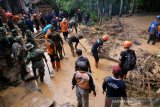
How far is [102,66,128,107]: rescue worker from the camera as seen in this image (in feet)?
14.3

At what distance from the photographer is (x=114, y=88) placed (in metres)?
4.49

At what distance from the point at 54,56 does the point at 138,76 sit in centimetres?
380

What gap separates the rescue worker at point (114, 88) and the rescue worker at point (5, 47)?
5912 millimetres

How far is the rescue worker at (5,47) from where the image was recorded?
8.66 meters

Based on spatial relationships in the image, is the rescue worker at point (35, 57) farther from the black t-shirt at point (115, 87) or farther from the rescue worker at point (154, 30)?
the rescue worker at point (154, 30)

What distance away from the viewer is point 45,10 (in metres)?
20.9

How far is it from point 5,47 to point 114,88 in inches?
251

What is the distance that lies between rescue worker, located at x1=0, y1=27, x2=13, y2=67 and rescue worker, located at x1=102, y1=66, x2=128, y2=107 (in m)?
5.91

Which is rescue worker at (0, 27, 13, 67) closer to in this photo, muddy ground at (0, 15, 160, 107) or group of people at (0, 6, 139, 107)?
group of people at (0, 6, 139, 107)

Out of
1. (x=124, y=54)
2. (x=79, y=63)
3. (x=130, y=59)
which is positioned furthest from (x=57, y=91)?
(x=130, y=59)

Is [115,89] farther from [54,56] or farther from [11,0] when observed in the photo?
[11,0]

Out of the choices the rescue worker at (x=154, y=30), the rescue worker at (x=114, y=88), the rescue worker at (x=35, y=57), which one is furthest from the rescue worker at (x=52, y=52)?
the rescue worker at (x=154, y=30)

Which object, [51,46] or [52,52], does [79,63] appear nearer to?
[51,46]

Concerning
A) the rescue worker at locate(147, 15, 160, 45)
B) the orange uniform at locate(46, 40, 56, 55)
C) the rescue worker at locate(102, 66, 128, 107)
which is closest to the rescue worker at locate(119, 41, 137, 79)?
the rescue worker at locate(102, 66, 128, 107)
